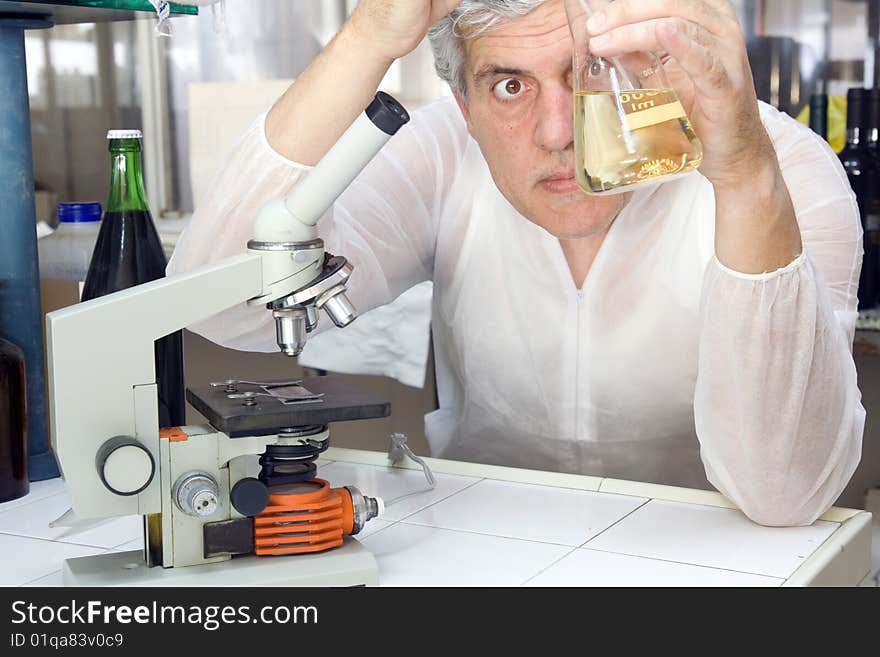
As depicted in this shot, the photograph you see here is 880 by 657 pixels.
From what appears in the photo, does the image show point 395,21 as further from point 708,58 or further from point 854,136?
point 854,136

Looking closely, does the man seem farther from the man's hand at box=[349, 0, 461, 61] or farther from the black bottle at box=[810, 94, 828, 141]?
the black bottle at box=[810, 94, 828, 141]

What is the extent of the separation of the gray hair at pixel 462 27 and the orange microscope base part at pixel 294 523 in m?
→ 0.67

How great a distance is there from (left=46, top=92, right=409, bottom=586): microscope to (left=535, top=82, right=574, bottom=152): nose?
0.46m

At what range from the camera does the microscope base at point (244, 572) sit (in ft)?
3.26

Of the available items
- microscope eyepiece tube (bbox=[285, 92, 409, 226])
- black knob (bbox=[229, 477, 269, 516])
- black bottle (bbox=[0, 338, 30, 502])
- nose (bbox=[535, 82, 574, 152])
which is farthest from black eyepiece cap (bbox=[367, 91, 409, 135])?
black bottle (bbox=[0, 338, 30, 502])

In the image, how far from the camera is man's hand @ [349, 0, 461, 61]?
1.14m

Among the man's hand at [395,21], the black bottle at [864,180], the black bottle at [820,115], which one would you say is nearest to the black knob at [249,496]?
the man's hand at [395,21]

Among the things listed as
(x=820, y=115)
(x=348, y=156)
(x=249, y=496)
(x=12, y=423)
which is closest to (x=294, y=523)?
(x=249, y=496)

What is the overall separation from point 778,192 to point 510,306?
0.65 metres

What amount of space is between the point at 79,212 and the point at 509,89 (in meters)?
0.61

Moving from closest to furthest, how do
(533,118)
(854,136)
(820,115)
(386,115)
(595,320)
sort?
1. (386,115)
2. (533,118)
3. (595,320)
4. (854,136)
5. (820,115)

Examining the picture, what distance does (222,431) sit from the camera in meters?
1.00
